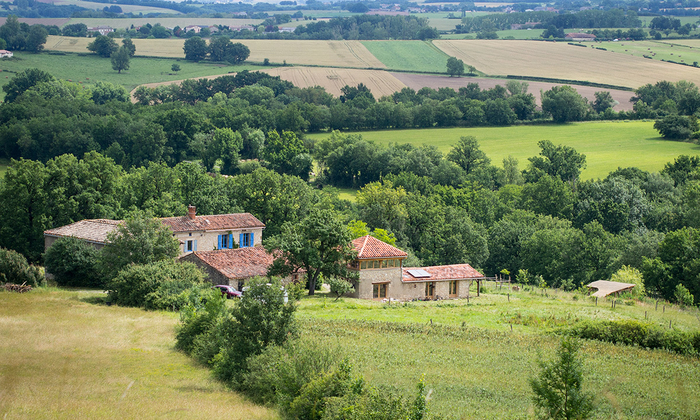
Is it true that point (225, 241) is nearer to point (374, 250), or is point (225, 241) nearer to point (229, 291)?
point (229, 291)

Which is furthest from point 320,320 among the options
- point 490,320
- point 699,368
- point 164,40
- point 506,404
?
point 164,40

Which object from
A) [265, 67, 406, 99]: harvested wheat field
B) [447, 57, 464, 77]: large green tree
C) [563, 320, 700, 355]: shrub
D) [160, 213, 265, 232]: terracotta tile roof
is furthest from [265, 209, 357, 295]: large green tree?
[447, 57, 464, 77]: large green tree

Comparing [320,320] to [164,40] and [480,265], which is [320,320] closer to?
[480,265]

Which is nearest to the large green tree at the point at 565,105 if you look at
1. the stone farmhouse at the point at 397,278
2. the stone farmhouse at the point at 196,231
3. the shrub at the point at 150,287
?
the stone farmhouse at the point at 397,278

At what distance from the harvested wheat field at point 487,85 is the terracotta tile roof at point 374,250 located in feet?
307

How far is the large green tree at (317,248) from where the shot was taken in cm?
4906

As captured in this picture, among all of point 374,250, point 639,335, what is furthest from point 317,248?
point 639,335

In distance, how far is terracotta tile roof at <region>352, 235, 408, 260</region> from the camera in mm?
50719

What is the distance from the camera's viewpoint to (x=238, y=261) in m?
51.2

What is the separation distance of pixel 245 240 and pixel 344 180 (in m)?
48.3

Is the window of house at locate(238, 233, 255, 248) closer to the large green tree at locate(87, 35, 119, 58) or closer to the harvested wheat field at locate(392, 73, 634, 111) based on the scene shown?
the harvested wheat field at locate(392, 73, 634, 111)

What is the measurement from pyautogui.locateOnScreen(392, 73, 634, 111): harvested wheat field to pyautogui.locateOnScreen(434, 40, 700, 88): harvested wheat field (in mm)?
5751

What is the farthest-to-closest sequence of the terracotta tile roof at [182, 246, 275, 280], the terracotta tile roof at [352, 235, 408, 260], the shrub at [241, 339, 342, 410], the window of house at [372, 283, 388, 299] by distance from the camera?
the window of house at [372, 283, 388, 299]
the terracotta tile roof at [352, 235, 408, 260]
the terracotta tile roof at [182, 246, 275, 280]
the shrub at [241, 339, 342, 410]

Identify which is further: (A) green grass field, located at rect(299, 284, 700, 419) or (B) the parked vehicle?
(B) the parked vehicle
